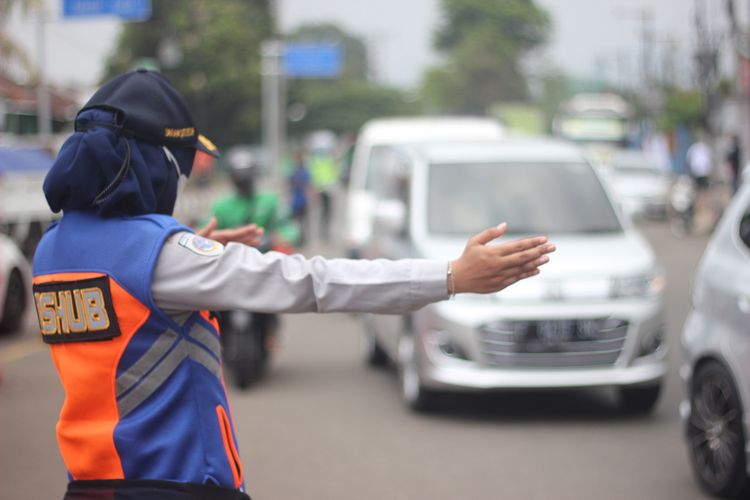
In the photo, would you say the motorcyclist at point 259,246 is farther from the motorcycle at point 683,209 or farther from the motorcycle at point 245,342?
the motorcycle at point 683,209

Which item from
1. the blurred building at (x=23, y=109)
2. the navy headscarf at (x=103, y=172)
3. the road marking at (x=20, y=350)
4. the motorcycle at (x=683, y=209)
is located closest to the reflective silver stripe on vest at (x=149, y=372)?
the navy headscarf at (x=103, y=172)

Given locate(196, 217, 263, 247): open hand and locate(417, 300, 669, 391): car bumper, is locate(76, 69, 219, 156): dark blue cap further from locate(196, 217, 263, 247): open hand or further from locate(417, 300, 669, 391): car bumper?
locate(417, 300, 669, 391): car bumper

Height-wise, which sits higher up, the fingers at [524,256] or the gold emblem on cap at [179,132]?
the gold emblem on cap at [179,132]

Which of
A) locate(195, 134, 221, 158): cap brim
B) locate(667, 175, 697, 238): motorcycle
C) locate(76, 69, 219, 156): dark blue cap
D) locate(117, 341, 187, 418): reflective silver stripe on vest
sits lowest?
locate(667, 175, 697, 238): motorcycle

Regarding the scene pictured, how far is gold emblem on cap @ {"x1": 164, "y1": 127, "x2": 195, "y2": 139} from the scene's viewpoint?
9.82 feet

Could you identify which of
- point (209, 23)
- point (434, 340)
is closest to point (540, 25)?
point (209, 23)

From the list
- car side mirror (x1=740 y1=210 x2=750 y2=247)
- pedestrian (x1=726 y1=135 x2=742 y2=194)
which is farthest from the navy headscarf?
pedestrian (x1=726 y1=135 x2=742 y2=194)

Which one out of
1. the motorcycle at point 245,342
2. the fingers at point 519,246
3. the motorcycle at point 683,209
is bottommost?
the motorcycle at point 683,209

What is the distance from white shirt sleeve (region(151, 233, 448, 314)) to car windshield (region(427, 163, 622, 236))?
6080 millimetres

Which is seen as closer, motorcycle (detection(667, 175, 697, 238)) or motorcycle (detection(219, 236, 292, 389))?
motorcycle (detection(219, 236, 292, 389))

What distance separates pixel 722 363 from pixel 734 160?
22828mm

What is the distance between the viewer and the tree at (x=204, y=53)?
233 feet

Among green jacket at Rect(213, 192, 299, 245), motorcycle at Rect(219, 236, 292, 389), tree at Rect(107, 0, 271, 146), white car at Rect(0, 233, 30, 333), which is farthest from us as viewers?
tree at Rect(107, 0, 271, 146)

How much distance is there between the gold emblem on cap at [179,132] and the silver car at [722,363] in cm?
347
